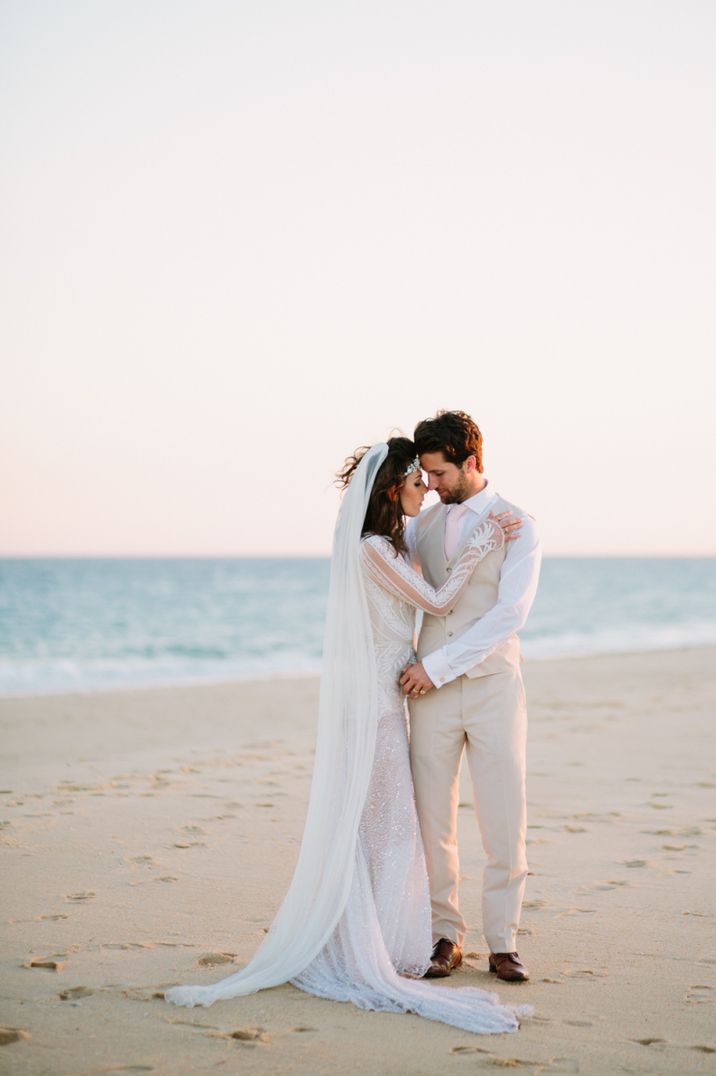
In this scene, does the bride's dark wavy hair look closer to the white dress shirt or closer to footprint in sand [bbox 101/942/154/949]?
the white dress shirt

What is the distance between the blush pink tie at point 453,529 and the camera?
4.48m

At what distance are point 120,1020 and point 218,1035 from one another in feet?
1.19

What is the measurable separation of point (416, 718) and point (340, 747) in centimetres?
35

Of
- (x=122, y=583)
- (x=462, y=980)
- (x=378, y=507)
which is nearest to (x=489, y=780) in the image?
(x=462, y=980)

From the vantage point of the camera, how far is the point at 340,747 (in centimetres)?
432

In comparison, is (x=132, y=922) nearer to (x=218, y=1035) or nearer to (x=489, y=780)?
(x=218, y=1035)

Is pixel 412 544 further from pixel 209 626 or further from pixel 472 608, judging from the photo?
pixel 209 626

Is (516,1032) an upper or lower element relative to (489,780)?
lower

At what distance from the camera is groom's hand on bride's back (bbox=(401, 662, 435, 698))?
169 inches

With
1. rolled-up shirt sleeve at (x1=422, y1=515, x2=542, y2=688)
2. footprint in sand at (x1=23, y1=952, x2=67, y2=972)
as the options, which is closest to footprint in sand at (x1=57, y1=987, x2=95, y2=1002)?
footprint in sand at (x1=23, y1=952, x2=67, y2=972)

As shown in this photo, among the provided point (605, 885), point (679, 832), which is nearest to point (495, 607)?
point (605, 885)

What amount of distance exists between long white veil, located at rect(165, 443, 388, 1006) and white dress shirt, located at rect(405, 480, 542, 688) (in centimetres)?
30

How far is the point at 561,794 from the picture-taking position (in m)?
7.76

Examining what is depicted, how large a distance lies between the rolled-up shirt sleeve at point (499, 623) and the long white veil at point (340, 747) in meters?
0.28
